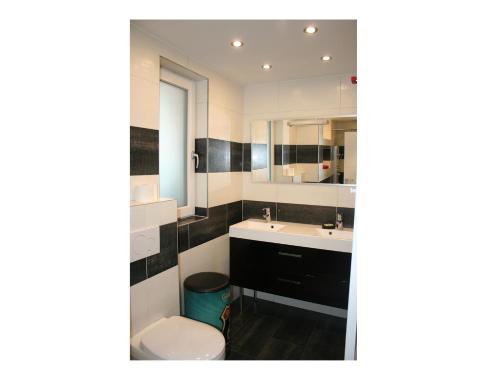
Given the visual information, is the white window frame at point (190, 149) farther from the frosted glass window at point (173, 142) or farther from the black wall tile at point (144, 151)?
the black wall tile at point (144, 151)

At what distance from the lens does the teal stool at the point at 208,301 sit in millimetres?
1928

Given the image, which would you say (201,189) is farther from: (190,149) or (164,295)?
(164,295)

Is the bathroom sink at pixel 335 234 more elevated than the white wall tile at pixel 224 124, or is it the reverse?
the white wall tile at pixel 224 124

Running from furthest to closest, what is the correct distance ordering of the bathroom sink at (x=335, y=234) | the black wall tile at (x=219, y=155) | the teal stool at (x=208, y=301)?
1. the black wall tile at (x=219, y=155)
2. the bathroom sink at (x=335, y=234)
3. the teal stool at (x=208, y=301)

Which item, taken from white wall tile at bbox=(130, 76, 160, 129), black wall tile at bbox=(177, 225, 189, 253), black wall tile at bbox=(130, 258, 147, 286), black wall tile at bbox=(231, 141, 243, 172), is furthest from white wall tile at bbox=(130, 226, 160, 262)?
black wall tile at bbox=(231, 141, 243, 172)

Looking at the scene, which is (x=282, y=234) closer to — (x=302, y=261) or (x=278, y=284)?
(x=302, y=261)

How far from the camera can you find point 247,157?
111 inches

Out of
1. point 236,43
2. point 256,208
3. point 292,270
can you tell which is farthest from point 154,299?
point 236,43

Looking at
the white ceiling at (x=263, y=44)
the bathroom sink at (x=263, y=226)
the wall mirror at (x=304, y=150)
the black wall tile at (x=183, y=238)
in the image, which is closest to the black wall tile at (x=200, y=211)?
the black wall tile at (x=183, y=238)

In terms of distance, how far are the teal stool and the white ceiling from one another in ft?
5.28

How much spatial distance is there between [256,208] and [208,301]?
1116 millimetres

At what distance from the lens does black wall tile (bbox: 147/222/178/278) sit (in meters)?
1.73

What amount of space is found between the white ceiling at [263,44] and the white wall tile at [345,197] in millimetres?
978

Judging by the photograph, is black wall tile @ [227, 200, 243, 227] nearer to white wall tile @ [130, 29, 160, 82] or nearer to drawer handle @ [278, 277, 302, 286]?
drawer handle @ [278, 277, 302, 286]
